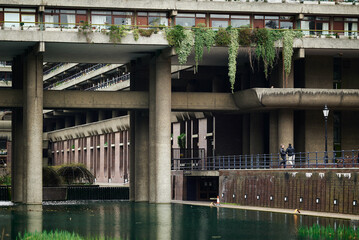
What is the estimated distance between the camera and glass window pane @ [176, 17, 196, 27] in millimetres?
61000

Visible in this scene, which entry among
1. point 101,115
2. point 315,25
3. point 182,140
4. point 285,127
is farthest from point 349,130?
point 101,115

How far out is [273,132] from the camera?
63562 millimetres

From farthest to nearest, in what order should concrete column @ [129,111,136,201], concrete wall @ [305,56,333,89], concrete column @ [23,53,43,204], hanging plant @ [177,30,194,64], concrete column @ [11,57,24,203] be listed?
concrete column @ [129,111,136,201]
concrete wall @ [305,56,333,89]
concrete column @ [11,57,24,203]
hanging plant @ [177,30,194,64]
concrete column @ [23,53,43,204]

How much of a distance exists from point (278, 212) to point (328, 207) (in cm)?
387

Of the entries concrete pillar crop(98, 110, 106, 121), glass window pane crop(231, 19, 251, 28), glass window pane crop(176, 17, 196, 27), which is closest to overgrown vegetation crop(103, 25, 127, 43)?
glass window pane crop(176, 17, 196, 27)

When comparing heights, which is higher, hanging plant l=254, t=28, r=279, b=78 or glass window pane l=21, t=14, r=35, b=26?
glass window pane l=21, t=14, r=35, b=26

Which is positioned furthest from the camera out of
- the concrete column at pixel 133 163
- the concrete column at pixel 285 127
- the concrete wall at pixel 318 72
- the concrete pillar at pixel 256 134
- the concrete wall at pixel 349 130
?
the concrete pillar at pixel 256 134

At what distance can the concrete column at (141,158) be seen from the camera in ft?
218

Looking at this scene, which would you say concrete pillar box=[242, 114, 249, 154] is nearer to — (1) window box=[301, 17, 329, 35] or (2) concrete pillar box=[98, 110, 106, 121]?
(1) window box=[301, 17, 329, 35]

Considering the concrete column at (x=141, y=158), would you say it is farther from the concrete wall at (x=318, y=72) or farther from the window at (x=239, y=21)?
the concrete wall at (x=318, y=72)

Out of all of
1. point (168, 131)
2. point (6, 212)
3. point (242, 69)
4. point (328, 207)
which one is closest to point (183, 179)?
point (168, 131)

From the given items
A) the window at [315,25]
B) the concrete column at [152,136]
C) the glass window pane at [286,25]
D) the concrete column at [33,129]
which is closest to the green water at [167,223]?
the concrete column at [33,129]

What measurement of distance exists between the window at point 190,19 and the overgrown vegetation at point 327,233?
3179cm

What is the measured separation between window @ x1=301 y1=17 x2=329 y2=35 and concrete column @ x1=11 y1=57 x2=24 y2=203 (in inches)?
896
